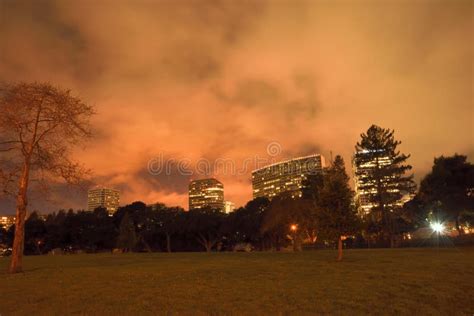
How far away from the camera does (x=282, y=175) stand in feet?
533

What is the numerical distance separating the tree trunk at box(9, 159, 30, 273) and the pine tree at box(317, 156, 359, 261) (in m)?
20.1

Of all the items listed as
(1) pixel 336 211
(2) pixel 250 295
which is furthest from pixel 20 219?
(1) pixel 336 211

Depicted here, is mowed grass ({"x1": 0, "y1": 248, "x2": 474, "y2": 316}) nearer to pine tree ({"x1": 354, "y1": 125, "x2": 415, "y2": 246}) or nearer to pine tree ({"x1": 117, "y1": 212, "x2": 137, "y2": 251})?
pine tree ({"x1": 354, "y1": 125, "x2": 415, "y2": 246})

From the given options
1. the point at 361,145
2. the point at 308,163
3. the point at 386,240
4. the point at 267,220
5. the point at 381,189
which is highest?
the point at 308,163

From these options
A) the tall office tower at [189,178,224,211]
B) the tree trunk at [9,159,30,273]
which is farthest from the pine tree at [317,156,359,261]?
the tall office tower at [189,178,224,211]

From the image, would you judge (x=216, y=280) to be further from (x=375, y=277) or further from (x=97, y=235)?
(x=97, y=235)

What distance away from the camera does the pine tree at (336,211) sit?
2639cm

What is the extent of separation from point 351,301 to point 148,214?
7815cm

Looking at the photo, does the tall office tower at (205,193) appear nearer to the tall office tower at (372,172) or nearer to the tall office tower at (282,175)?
the tall office tower at (282,175)

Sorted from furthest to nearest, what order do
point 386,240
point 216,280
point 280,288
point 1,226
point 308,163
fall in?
1. point 308,163
2. point 1,226
3. point 386,240
4. point 216,280
5. point 280,288

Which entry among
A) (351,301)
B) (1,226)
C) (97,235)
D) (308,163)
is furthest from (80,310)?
(308,163)

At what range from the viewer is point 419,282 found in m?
13.7

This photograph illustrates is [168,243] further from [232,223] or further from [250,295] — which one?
[250,295]

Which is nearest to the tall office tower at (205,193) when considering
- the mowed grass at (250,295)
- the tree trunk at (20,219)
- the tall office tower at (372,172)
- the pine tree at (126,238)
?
the pine tree at (126,238)
